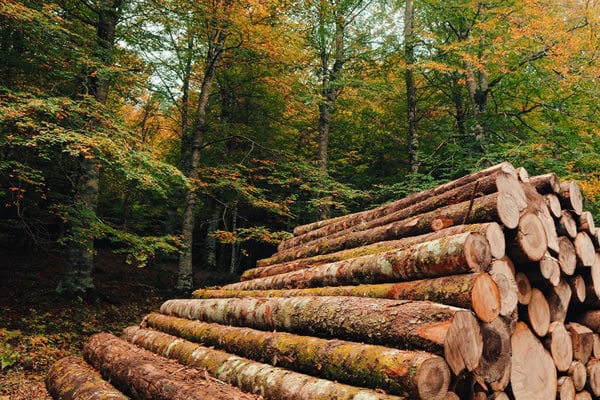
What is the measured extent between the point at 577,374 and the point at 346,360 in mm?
2700

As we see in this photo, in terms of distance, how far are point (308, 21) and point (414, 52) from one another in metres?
5.44

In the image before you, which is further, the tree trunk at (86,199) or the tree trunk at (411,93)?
the tree trunk at (411,93)

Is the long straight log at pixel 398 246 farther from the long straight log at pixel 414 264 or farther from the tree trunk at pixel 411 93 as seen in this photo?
the tree trunk at pixel 411 93

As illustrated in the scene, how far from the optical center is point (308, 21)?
659 inches

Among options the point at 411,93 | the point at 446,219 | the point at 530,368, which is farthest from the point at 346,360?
the point at 411,93

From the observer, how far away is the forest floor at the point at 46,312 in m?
6.84

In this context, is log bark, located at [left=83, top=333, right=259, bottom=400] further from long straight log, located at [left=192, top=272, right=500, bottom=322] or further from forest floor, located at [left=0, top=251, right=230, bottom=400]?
long straight log, located at [left=192, top=272, right=500, bottom=322]

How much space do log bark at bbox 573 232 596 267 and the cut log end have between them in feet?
9.13

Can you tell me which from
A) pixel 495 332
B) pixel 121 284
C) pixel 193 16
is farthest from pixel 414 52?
pixel 495 332

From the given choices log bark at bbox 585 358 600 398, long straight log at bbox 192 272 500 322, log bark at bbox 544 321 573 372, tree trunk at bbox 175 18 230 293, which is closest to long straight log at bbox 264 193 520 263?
long straight log at bbox 192 272 500 322

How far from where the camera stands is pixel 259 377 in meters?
3.69

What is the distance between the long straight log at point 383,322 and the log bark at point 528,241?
1.14m

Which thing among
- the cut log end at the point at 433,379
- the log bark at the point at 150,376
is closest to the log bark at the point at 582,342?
the cut log end at the point at 433,379

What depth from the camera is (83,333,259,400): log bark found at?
12.2ft
